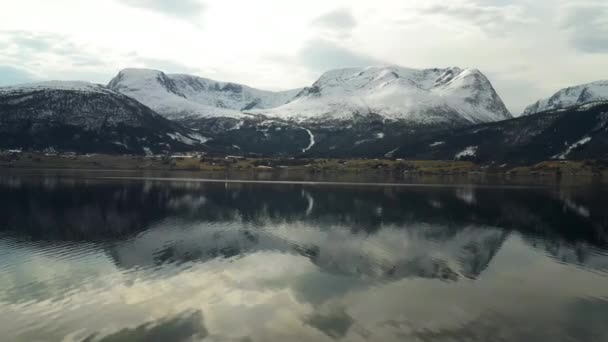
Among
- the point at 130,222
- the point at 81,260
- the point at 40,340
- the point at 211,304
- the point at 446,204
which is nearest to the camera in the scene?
the point at 40,340

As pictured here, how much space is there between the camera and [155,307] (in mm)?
36406

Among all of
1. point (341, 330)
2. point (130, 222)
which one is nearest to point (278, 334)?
point (341, 330)

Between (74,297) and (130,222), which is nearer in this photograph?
(74,297)

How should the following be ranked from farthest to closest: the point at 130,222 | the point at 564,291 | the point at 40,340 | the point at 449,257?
the point at 130,222 → the point at 449,257 → the point at 564,291 → the point at 40,340

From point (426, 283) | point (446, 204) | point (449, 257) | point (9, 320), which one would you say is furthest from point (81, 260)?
point (446, 204)

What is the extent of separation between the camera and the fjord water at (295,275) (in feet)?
109

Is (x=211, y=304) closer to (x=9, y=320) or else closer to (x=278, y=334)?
(x=278, y=334)

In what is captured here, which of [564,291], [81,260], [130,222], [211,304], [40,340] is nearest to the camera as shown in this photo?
[40,340]

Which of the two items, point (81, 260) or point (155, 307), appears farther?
point (81, 260)

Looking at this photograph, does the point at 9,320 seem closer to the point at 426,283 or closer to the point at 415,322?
the point at 415,322

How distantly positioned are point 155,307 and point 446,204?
307ft

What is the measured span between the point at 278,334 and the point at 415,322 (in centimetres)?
982

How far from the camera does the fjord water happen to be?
109 ft

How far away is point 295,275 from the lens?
48.2 metres
